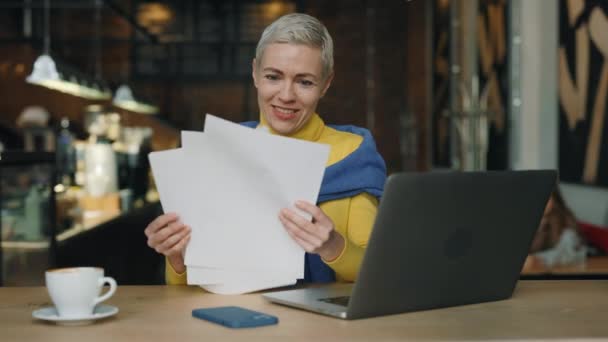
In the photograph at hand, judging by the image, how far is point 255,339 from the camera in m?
1.16

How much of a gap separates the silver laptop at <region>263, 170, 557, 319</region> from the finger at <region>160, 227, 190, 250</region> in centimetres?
18

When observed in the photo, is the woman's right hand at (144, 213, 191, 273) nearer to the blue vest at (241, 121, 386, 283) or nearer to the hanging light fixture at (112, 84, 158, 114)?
the blue vest at (241, 121, 386, 283)

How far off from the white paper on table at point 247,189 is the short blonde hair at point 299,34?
48 centimetres

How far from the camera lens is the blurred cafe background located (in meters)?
4.23

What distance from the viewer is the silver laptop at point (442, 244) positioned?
1245 mm

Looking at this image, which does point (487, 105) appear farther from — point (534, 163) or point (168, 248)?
point (168, 248)

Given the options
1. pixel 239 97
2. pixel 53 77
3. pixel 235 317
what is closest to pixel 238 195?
pixel 235 317

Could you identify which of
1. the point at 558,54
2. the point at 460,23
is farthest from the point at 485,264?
the point at 460,23

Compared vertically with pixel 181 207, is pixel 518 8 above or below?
above

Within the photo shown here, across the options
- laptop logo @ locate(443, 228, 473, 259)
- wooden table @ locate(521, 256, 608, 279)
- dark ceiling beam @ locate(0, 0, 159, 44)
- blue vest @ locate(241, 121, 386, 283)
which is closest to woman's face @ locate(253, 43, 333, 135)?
blue vest @ locate(241, 121, 386, 283)

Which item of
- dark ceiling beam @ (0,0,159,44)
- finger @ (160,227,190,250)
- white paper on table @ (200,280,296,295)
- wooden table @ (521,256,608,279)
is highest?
dark ceiling beam @ (0,0,159,44)

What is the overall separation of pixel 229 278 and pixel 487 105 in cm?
484

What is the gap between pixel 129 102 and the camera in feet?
29.0

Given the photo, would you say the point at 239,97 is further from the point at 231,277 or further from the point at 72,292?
the point at 72,292
